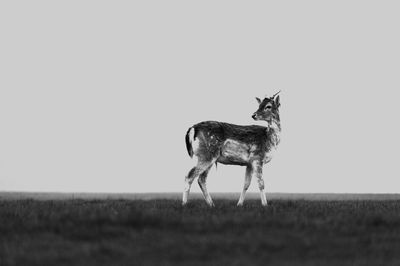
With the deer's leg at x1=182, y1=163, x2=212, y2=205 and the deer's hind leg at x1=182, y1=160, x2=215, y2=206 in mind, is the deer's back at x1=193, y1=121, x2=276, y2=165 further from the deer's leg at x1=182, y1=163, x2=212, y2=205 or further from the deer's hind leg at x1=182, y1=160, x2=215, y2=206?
the deer's leg at x1=182, y1=163, x2=212, y2=205

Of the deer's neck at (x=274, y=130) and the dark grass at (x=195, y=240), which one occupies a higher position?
the deer's neck at (x=274, y=130)

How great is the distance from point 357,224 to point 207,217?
3127 mm

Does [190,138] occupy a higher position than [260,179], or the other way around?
[190,138]

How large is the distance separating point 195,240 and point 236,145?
8510 millimetres

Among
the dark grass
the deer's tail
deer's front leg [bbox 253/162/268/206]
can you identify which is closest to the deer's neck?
deer's front leg [bbox 253/162/268/206]

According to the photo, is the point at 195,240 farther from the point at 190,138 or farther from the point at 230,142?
the point at 230,142

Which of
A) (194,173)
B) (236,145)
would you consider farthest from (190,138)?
(236,145)

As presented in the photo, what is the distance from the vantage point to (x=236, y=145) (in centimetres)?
2080

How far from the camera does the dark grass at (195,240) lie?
1140 centimetres

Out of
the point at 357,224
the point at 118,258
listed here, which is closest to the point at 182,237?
the point at 118,258

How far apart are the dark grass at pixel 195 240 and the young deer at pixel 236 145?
193 inches

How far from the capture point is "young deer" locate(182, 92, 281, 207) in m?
20.5

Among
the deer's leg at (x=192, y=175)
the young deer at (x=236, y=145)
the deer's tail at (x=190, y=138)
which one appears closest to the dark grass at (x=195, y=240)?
the deer's leg at (x=192, y=175)

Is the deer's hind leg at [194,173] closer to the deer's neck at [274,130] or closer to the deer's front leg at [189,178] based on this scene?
the deer's front leg at [189,178]
